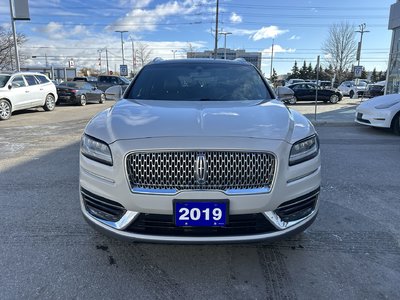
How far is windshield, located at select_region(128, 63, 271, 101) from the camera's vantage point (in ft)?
12.7

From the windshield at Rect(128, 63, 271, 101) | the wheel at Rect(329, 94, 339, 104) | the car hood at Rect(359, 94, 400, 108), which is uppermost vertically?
the windshield at Rect(128, 63, 271, 101)

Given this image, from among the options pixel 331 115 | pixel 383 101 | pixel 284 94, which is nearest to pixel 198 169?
pixel 284 94

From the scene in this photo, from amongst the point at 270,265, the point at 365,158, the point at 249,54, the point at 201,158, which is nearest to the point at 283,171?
the point at 201,158

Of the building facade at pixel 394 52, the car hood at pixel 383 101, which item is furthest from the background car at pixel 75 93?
the building facade at pixel 394 52

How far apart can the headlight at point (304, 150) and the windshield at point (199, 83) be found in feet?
3.75

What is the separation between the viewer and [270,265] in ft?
9.64

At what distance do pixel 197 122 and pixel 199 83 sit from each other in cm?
146

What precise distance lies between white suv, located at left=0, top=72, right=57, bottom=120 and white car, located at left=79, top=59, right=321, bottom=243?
11.4 m

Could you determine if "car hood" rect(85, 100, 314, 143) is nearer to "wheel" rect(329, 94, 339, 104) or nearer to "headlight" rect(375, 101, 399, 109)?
"headlight" rect(375, 101, 399, 109)

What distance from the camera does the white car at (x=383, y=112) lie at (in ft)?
30.7

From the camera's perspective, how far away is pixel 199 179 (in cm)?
250

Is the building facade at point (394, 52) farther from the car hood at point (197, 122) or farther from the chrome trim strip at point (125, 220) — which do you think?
the chrome trim strip at point (125, 220)

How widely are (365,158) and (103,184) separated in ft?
18.7

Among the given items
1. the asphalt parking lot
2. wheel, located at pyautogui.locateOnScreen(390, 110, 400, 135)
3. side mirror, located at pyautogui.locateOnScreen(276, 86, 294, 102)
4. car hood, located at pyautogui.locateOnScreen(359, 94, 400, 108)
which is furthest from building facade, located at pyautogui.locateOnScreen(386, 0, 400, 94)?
the asphalt parking lot
